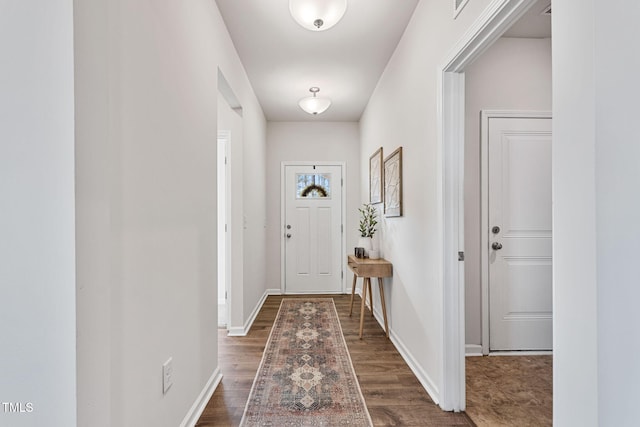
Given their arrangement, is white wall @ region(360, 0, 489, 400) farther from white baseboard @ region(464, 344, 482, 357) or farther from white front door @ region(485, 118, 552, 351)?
white front door @ region(485, 118, 552, 351)

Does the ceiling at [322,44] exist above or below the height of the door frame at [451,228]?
above

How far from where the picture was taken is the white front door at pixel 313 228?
15.5ft

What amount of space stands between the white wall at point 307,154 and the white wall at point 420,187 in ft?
5.64

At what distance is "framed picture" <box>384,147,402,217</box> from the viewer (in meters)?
2.68

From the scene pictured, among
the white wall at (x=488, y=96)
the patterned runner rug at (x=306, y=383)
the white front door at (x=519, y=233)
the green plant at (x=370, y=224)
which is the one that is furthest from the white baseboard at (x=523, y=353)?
the green plant at (x=370, y=224)

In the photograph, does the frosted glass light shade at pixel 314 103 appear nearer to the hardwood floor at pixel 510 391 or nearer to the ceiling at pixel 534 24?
the ceiling at pixel 534 24

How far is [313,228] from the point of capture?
15.6 feet

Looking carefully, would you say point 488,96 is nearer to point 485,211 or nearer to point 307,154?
point 485,211

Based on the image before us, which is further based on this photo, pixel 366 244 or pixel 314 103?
pixel 366 244

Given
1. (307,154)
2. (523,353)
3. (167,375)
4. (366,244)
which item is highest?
(307,154)

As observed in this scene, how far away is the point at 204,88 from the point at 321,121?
301 centimetres

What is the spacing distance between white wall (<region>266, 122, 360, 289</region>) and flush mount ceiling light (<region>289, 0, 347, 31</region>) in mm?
2933

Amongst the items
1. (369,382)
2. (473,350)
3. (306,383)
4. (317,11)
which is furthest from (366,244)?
(317,11)

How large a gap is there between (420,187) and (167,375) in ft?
6.07
